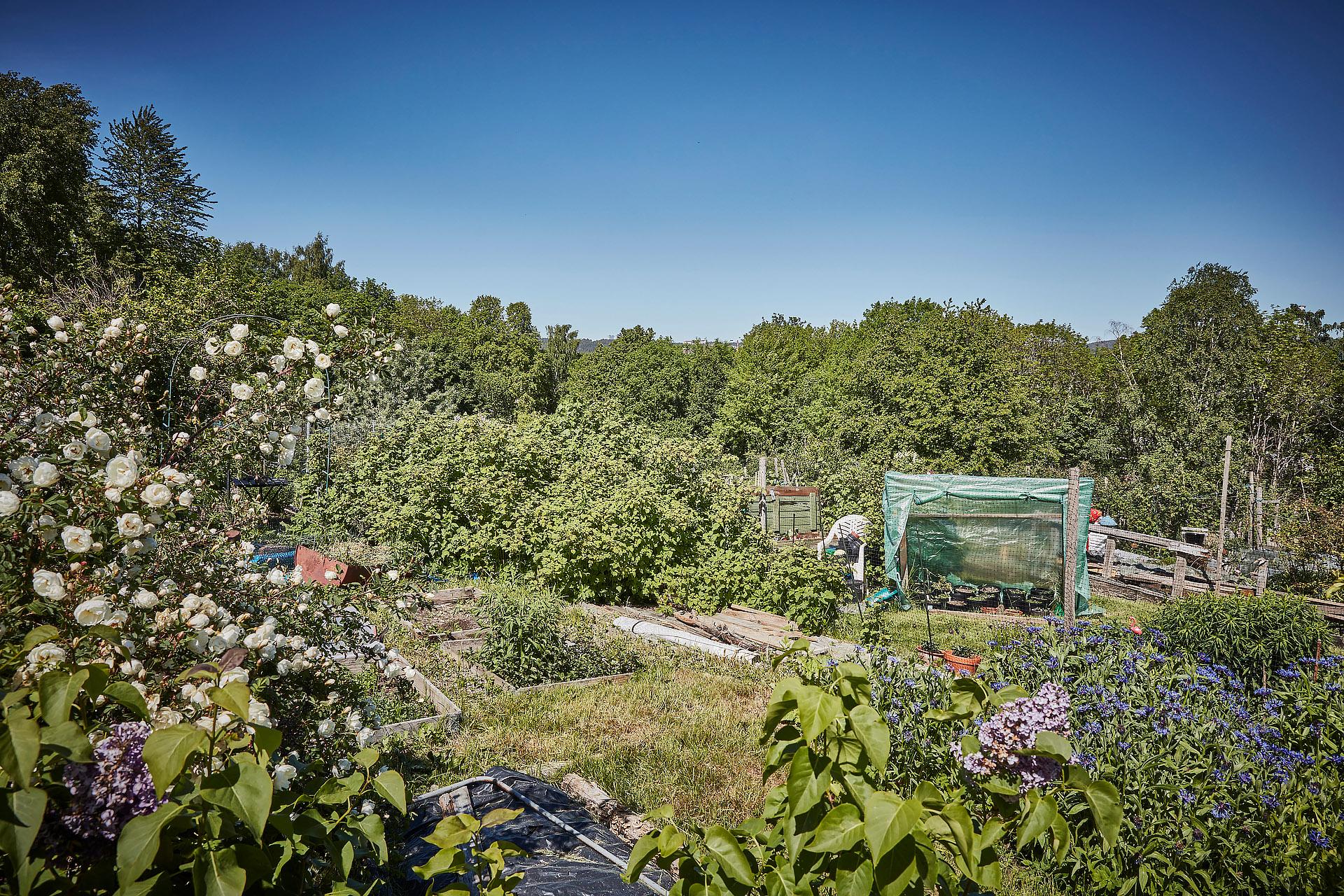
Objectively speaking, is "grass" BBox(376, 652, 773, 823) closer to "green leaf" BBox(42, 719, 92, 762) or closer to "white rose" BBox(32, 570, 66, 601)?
"white rose" BBox(32, 570, 66, 601)

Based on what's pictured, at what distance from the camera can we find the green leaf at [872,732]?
4.03 feet

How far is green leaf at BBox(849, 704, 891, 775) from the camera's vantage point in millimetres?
1229

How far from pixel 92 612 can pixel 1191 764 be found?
429cm

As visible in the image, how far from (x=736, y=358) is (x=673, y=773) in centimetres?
4120

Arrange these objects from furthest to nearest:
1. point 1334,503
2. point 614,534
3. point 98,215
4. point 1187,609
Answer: point 98,215 → point 1334,503 → point 614,534 → point 1187,609

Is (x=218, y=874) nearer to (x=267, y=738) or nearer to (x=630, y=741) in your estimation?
(x=267, y=738)

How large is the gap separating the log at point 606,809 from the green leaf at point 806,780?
2423mm

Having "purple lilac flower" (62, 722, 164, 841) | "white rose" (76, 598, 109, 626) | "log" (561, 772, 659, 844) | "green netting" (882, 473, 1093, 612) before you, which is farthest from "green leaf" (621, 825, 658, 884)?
"green netting" (882, 473, 1093, 612)

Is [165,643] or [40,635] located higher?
[40,635]

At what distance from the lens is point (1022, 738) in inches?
90.0

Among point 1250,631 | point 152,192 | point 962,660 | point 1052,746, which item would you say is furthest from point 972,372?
point 152,192

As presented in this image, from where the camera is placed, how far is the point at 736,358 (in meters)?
44.6

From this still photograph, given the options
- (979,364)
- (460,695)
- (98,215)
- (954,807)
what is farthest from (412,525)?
(98,215)

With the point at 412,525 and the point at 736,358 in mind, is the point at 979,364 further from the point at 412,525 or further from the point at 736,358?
the point at 736,358
